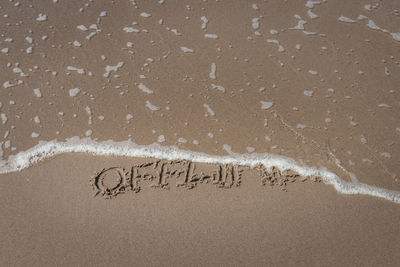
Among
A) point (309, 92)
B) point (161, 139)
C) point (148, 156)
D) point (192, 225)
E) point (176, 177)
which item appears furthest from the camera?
point (309, 92)

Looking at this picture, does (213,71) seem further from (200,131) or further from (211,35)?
(200,131)

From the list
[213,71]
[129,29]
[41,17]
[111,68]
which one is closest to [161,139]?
[213,71]

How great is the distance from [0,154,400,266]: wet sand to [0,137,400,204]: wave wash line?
11 cm

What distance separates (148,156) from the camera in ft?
8.81

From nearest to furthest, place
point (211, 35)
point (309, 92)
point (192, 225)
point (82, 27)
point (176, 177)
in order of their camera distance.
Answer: point (192, 225) < point (176, 177) < point (309, 92) < point (211, 35) < point (82, 27)

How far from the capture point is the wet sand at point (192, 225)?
216 cm

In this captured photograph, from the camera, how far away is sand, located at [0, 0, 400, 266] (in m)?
2.23

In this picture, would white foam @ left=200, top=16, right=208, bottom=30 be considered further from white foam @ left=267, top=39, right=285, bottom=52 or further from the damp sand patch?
the damp sand patch

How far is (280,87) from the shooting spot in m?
3.25

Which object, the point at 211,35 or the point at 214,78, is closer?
the point at 214,78

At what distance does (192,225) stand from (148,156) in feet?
2.30

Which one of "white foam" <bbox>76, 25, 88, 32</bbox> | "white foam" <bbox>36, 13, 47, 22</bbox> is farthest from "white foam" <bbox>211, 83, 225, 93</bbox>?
"white foam" <bbox>36, 13, 47, 22</bbox>

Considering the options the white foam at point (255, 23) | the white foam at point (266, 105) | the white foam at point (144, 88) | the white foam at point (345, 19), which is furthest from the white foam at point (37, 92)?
the white foam at point (345, 19)

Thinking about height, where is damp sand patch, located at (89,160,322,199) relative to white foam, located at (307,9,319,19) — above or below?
below
